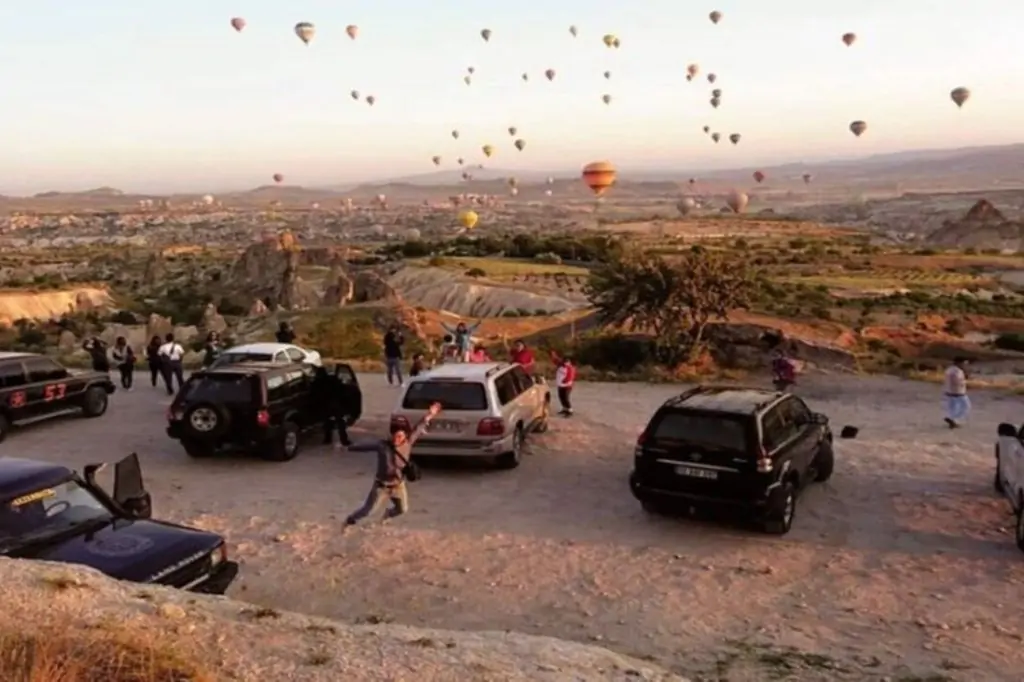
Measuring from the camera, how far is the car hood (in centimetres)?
875

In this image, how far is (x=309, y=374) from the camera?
17.5 metres

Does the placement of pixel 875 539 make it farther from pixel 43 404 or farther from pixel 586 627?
pixel 43 404

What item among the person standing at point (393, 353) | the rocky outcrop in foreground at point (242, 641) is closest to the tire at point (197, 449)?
the person standing at point (393, 353)

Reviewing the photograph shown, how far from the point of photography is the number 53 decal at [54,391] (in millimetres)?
19094

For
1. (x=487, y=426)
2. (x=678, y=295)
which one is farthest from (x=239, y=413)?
(x=678, y=295)

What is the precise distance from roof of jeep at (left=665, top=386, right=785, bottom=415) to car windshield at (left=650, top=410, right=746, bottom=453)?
118mm

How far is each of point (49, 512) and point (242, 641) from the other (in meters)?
3.25

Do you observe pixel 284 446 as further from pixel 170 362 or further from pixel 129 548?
pixel 170 362

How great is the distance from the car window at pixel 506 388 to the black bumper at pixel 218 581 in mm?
6476

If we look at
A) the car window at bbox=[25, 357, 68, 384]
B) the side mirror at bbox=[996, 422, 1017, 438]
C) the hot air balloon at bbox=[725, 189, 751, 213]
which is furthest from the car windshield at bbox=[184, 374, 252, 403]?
the hot air balloon at bbox=[725, 189, 751, 213]

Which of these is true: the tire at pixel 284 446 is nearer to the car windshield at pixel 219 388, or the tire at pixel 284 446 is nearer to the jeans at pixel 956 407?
the car windshield at pixel 219 388

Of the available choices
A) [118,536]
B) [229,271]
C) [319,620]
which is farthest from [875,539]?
[229,271]

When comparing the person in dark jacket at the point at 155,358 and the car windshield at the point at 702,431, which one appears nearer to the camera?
the car windshield at the point at 702,431

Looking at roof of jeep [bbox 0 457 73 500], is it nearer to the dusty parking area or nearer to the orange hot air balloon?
the dusty parking area
